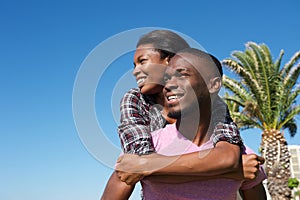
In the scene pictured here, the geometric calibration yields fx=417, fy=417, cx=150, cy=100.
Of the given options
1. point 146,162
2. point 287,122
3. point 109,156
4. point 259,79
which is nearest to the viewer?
point 146,162

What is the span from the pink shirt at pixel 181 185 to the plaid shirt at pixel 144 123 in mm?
59

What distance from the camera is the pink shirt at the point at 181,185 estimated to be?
67.2 inches

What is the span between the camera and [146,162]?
167 centimetres

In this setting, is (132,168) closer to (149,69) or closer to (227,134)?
(227,134)

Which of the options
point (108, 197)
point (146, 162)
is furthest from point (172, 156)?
point (108, 197)

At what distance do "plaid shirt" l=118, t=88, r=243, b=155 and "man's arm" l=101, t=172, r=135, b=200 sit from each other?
0.48ft

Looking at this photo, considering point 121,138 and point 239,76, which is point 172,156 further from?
point 239,76

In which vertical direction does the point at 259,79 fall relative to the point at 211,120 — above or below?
above

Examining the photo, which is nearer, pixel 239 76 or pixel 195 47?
pixel 195 47

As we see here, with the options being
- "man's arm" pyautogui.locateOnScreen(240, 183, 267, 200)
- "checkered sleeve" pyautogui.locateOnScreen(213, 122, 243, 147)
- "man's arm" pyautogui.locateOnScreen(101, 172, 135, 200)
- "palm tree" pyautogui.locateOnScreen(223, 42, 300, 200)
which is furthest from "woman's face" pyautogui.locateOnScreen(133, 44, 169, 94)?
"palm tree" pyautogui.locateOnScreen(223, 42, 300, 200)

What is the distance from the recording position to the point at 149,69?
203 centimetres

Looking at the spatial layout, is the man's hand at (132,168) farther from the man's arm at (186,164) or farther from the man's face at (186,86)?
the man's face at (186,86)

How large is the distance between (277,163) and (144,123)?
525 inches

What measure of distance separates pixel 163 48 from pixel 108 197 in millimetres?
759
